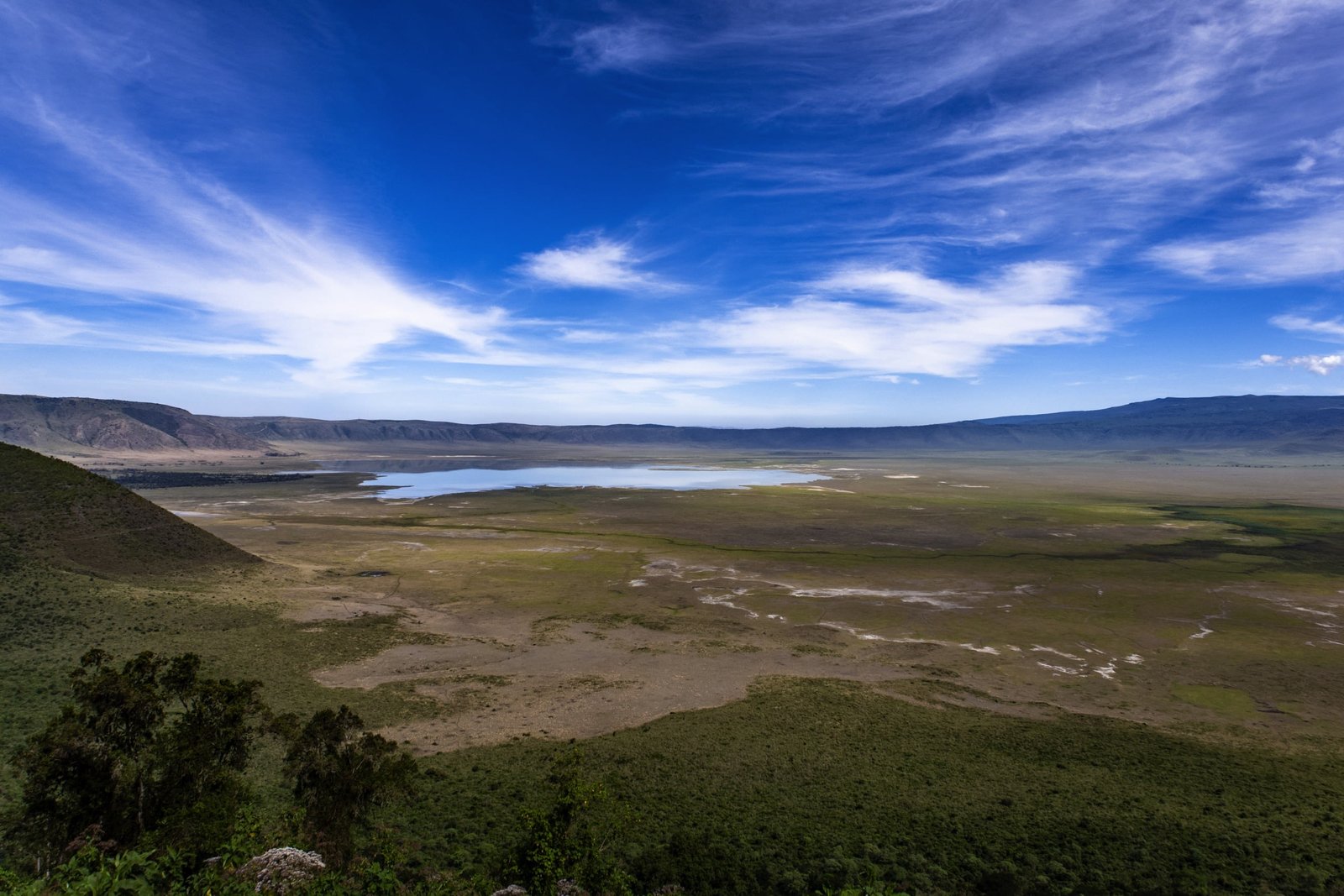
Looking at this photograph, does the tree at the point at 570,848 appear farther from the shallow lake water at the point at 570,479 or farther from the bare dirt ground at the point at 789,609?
the shallow lake water at the point at 570,479

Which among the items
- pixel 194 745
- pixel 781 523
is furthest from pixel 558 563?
pixel 194 745

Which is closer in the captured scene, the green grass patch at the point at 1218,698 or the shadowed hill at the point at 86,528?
the green grass patch at the point at 1218,698

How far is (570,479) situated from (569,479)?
20 cm

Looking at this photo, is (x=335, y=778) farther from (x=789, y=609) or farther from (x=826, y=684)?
(x=789, y=609)

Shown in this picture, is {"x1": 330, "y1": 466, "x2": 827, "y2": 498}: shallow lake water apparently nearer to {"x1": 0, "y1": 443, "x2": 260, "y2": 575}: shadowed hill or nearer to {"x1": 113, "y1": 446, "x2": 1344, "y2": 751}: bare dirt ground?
{"x1": 113, "y1": 446, "x2": 1344, "y2": 751}: bare dirt ground

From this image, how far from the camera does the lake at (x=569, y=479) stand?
132 metres

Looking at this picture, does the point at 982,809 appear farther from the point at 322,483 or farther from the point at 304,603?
the point at 322,483

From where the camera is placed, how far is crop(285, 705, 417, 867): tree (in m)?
15.6

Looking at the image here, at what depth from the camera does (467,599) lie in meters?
45.5

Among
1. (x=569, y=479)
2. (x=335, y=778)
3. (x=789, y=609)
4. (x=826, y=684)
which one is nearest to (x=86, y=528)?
(x=335, y=778)

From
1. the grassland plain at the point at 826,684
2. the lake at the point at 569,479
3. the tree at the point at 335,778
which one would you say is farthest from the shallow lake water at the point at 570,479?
the tree at the point at 335,778

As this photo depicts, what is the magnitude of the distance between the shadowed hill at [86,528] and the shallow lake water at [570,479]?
61.9m

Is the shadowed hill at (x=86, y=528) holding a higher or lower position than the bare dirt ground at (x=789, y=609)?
higher

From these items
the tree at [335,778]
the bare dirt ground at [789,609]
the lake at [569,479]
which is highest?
the tree at [335,778]
